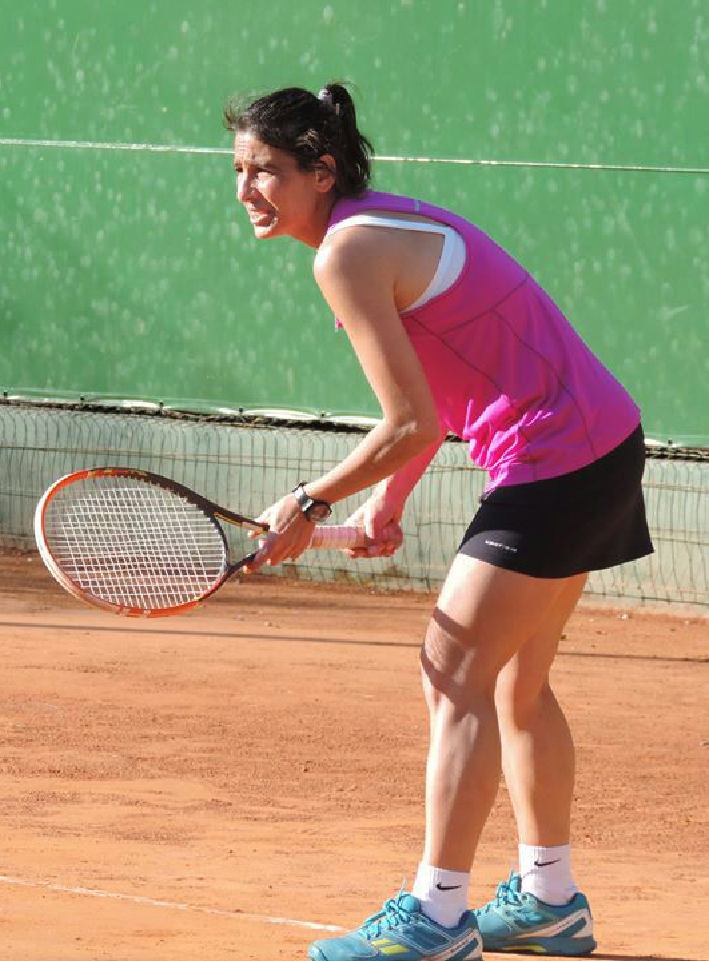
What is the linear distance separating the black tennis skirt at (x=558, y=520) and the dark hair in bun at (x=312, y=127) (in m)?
0.71

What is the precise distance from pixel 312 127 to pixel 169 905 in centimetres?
184

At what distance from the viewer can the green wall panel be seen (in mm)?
10047

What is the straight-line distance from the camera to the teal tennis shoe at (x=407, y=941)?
11.8 ft

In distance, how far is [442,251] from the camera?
11.7ft

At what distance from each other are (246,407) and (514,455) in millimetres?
7521

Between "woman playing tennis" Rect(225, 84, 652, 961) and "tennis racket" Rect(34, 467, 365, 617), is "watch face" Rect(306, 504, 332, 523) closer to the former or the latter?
"woman playing tennis" Rect(225, 84, 652, 961)

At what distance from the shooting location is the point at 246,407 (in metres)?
11.1

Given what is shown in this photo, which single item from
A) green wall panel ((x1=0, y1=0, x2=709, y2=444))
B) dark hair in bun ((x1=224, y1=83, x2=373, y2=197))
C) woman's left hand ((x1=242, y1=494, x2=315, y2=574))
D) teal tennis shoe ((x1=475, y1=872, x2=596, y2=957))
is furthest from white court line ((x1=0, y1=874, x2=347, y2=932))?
green wall panel ((x1=0, y1=0, x2=709, y2=444))

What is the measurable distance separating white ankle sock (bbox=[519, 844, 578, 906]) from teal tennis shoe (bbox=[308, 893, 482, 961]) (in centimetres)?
31

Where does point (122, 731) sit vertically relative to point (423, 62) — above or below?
below

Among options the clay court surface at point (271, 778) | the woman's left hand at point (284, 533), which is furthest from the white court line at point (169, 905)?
the woman's left hand at point (284, 533)

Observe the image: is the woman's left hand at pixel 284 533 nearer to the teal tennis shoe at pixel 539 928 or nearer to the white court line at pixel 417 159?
the teal tennis shoe at pixel 539 928

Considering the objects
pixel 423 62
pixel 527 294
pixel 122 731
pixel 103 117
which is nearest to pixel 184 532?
pixel 122 731

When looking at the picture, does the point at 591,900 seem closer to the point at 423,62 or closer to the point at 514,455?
the point at 514,455
